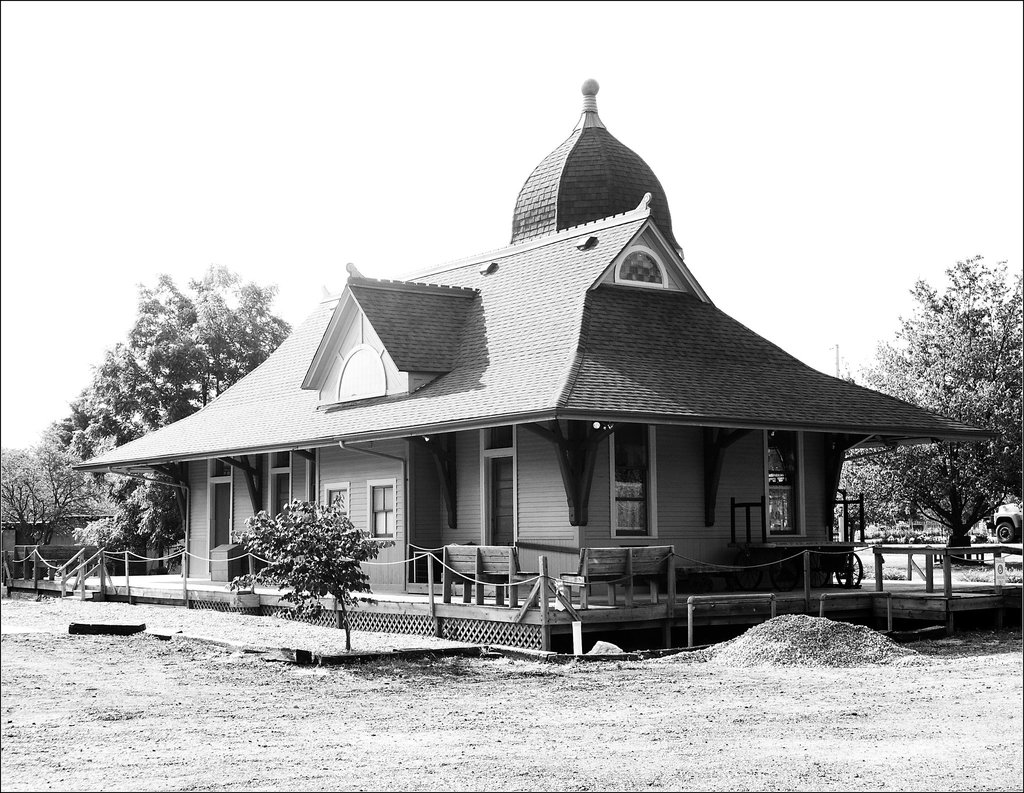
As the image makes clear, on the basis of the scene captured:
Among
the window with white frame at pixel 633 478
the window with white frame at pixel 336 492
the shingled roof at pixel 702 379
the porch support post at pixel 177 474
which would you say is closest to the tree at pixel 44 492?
the porch support post at pixel 177 474

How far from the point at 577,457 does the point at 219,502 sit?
1274 centimetres

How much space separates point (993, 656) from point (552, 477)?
671 cm

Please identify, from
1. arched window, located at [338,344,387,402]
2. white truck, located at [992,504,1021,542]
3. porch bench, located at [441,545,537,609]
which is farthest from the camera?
white truck, located at [992,504,1021,542]

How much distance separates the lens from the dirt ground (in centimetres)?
835

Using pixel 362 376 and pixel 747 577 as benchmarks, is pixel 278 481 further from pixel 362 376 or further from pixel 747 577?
pixel 747 577

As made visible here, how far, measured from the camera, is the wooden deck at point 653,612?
1684cm

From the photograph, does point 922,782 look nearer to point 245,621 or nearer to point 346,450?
point 245,621

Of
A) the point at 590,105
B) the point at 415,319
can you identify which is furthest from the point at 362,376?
the point at 590,105

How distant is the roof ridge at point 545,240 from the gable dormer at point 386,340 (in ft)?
4.65

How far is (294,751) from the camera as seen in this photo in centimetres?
925

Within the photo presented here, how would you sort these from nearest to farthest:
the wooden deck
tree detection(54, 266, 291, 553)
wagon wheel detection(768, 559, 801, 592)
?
the wooden deck, wagon wheel detection(768, 559, 801, 592), tree detection(54, 266, 291, 553)

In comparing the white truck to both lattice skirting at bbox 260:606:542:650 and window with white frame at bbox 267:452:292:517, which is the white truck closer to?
window with white frame at bbox 267:452:292:517

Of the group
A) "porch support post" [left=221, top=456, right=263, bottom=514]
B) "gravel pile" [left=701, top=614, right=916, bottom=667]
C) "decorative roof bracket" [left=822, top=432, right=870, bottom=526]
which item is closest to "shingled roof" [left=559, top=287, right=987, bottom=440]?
"decorative roof bracket" [left=822, top=432, right=870, bottom=526]

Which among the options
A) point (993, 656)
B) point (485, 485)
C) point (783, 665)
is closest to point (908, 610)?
point (993, 656)
